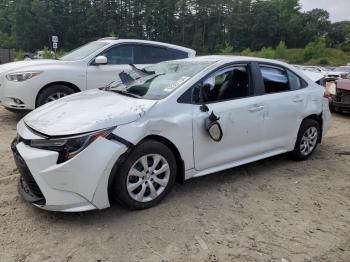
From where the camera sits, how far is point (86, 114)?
11.6ft

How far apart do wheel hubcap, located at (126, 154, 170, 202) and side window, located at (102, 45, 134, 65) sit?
4.31 m

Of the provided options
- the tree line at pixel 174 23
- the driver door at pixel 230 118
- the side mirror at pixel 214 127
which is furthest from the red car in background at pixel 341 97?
the tree line at pixel 174 23

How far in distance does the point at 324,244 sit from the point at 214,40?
103085 millimetres

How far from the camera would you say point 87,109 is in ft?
12.1

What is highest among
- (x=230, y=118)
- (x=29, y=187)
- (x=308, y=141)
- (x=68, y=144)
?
(x=230, y=118)

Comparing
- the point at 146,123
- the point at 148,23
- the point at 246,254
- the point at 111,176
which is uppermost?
the point at 148,23

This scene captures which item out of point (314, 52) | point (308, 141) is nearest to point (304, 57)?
point (314, 52)

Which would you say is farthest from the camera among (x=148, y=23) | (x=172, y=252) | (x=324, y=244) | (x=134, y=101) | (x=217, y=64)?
(x=148, y=23)

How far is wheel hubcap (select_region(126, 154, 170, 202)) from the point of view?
3.53 meters

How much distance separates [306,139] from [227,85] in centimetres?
174

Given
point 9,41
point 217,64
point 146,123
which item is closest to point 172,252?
point 146,123

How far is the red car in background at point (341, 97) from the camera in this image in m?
8.96

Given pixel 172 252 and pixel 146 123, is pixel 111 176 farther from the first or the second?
pixel 172 252

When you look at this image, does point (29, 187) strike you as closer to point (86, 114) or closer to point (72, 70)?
point (86, 114)
